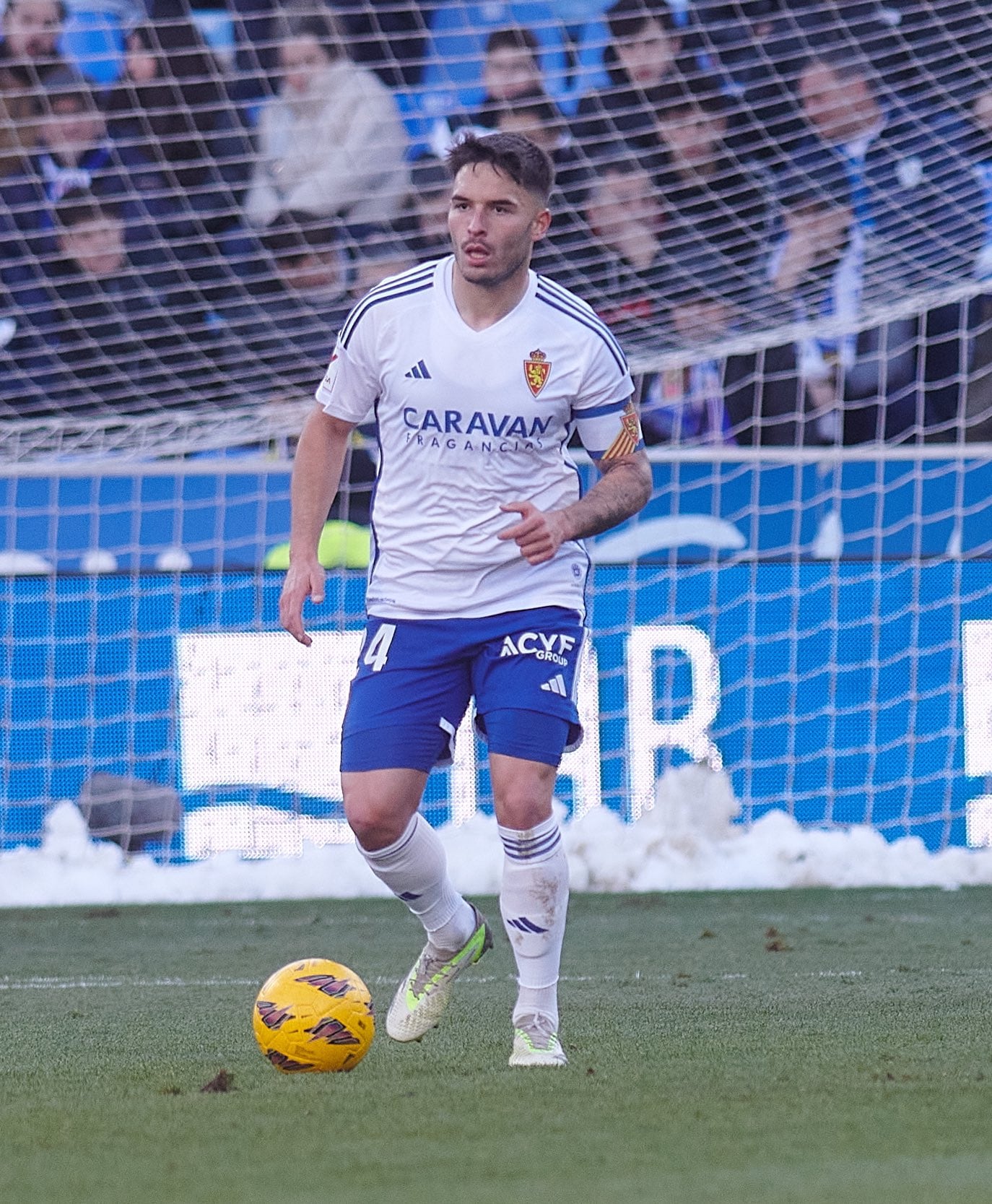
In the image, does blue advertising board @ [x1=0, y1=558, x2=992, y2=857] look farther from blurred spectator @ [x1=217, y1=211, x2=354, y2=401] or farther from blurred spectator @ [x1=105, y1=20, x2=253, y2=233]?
blurred spectator @ [x1=105, y1=20, x2=253, y2=233]

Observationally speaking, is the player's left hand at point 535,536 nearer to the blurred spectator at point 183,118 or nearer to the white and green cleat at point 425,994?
the white and green cleat at point 425,994

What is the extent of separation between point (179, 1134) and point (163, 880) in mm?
5159

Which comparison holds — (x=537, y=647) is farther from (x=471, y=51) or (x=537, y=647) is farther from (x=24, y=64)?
(x=24, y=64)

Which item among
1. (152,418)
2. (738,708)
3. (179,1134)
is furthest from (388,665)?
(152,418)

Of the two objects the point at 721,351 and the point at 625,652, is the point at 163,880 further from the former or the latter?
the point at 721,351

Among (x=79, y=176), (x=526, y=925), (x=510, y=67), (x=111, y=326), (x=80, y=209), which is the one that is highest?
(x=510, y=67)

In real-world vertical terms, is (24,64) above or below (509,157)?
above

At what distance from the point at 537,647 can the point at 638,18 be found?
582 cm

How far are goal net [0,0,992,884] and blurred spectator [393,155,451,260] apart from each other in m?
0.02

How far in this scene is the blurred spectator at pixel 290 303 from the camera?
910 cm

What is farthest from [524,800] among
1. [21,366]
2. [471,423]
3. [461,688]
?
[21,366]

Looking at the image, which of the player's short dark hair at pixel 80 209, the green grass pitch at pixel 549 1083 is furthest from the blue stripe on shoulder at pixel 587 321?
the player's short dark hair at pixel 80 209

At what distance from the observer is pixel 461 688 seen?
158 inches

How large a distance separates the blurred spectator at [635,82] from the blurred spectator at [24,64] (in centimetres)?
238
